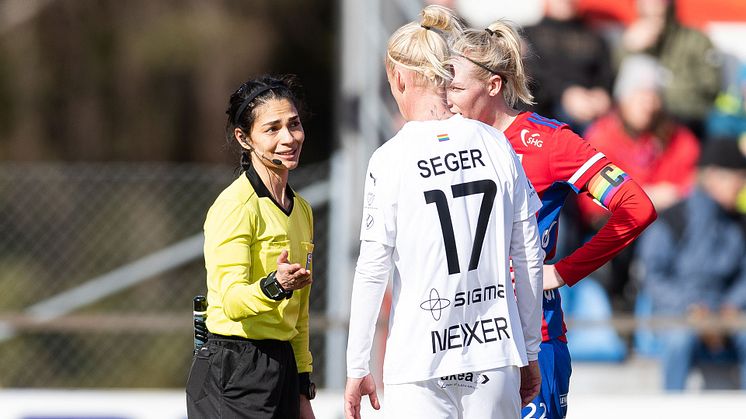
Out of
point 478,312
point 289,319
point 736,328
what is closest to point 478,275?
point 478,312

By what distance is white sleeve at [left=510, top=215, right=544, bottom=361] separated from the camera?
3.32 m

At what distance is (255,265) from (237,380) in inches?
14.1

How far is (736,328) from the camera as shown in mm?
7422

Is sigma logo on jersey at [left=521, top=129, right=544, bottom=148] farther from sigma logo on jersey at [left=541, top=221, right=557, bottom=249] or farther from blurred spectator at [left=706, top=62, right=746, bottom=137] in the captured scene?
blurred spectator at [left=706, top=62, right=746, bottom=137]

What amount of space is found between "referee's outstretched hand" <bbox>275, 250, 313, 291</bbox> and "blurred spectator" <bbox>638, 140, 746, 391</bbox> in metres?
5.07

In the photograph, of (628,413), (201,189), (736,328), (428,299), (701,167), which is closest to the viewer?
(428,299)

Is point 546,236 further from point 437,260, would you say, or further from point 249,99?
point 249,99

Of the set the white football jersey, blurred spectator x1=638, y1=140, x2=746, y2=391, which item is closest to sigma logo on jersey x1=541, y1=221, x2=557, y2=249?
the white football jersey

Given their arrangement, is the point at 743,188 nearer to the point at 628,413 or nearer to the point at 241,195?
the point at 628,413

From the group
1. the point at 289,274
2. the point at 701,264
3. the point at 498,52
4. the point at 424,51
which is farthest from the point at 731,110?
the point at 289,274

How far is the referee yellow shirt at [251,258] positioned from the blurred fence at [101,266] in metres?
4.38

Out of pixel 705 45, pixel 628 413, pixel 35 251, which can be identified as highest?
pixel 705 45

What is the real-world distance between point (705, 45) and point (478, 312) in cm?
562

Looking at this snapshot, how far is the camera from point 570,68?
8102mm
